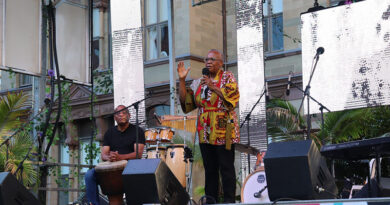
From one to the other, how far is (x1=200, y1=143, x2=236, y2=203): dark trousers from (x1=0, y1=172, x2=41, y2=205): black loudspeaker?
168cm

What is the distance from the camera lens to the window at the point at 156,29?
55.7 feet

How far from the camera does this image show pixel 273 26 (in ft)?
50.5

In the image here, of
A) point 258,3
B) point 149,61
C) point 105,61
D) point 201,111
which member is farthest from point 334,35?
point 105,61

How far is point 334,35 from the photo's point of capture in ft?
27.7

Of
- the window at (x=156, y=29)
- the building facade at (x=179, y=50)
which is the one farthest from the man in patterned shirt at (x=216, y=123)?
the window at (x=156, y=29)

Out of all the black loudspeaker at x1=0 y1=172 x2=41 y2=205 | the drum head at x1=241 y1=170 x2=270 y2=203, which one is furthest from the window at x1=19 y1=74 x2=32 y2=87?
the black loudspeaker at x1=0 y1=172 x2=41 y2=205

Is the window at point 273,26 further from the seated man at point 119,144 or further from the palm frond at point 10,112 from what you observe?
the seated man at point 119,144

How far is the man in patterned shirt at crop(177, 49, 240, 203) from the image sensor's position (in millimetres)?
6227

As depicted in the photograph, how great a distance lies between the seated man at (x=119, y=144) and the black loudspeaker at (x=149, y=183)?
1720 millimetres

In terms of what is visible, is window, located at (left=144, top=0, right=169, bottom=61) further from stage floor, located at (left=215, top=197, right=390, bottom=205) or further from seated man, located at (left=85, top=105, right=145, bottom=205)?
stage floor, located at (left=215, top=197, right=390, bottom=205)

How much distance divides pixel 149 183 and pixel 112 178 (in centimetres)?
197

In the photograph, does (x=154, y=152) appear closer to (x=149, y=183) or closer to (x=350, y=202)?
(x=149, y=183)

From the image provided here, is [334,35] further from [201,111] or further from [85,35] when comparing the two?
[85,35]

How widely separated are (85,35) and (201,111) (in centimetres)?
356
